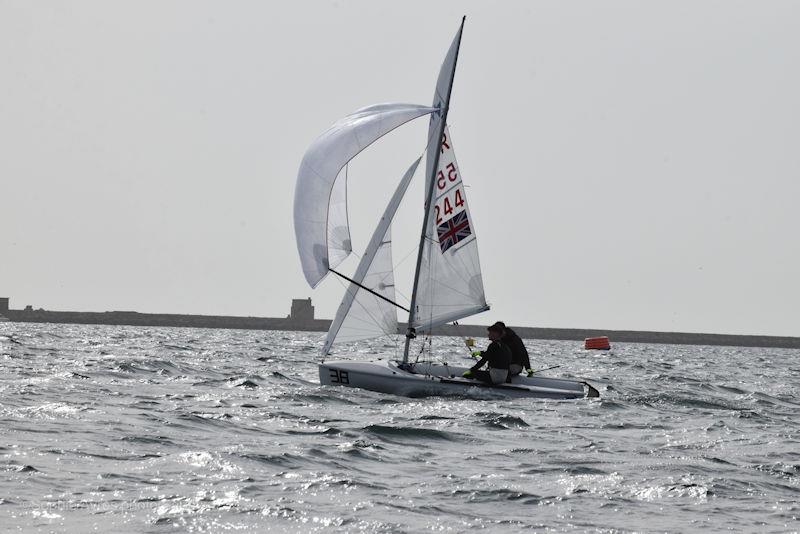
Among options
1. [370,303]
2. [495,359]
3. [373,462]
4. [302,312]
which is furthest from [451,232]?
[302,312]

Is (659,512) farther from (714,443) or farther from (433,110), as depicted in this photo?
(433,110)

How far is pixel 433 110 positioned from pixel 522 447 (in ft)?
30.8

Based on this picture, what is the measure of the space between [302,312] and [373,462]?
120066 mm

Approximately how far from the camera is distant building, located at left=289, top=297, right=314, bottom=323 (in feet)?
430

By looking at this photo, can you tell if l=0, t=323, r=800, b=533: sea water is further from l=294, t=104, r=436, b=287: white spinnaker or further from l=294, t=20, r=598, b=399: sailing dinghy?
l=294, t=104, r=436, b=287: white spinnaker

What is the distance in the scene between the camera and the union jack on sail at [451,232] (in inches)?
834

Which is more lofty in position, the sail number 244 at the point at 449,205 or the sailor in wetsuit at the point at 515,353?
the sail number 244 at the point at 449,205

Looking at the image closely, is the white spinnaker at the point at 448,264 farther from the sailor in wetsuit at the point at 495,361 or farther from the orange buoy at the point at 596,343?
the orange buoy at the point at 596,343

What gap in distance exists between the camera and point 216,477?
10.4 m

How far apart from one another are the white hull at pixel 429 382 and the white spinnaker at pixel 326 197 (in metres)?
1.92

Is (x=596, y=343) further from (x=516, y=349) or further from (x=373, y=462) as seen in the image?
(x=373, y=462)

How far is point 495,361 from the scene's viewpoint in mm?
19969

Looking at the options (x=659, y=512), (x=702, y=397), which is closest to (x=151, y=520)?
(x=659, y=512)

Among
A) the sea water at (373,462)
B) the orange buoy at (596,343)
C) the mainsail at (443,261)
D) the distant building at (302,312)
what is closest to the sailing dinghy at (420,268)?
the mainsail at (443,261)
